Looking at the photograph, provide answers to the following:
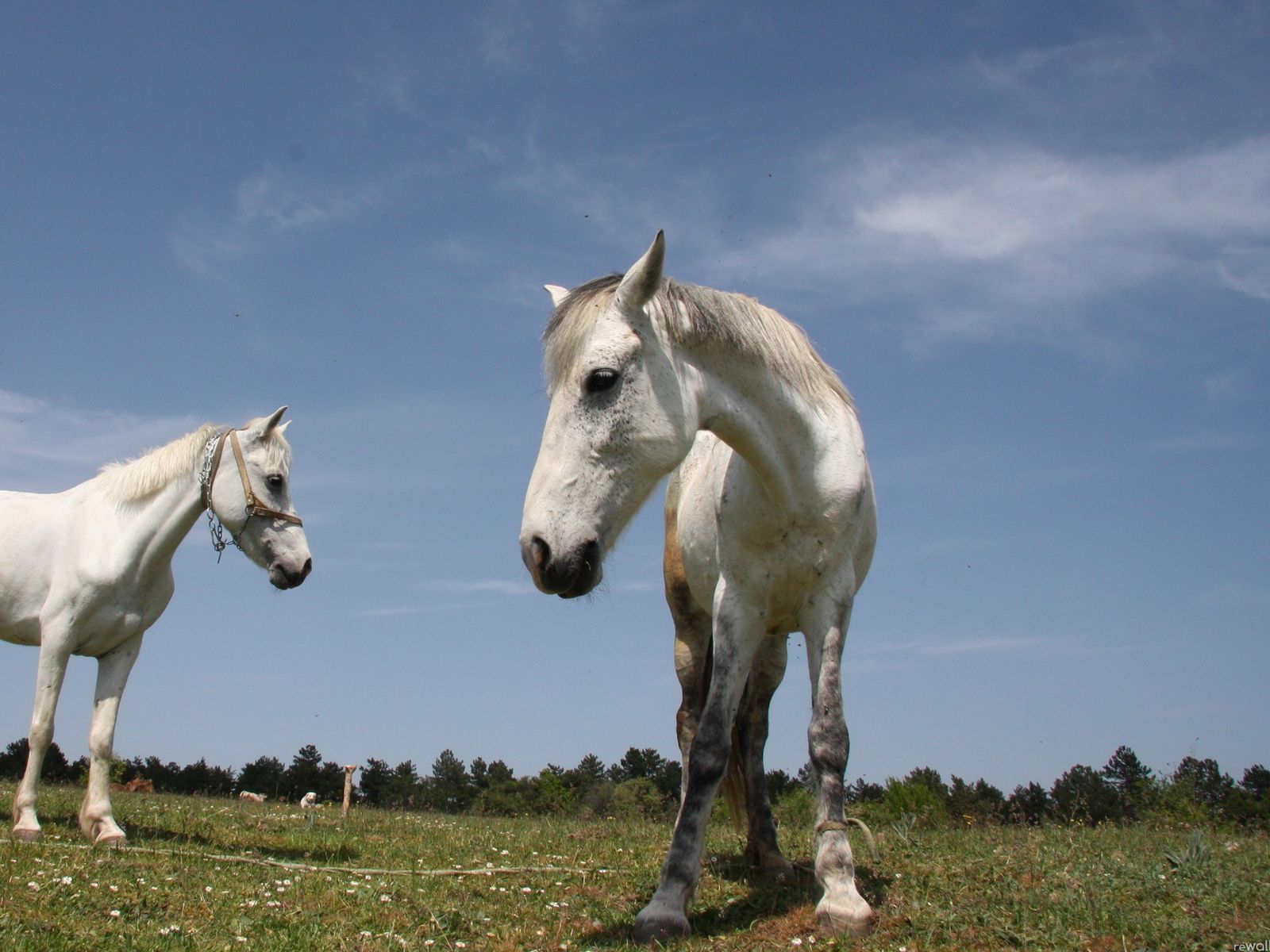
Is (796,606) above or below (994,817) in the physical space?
above

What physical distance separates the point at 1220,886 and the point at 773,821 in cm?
218

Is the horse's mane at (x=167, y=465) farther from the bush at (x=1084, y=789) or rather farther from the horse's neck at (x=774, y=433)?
the bush at (x=1084, y=789)

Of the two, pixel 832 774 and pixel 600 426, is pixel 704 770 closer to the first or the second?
pixel 832 774

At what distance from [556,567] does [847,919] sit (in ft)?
6.04

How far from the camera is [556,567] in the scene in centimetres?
377

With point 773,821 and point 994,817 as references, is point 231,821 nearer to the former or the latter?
point 773,821

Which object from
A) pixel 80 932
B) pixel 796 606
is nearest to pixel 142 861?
pixel 80 932

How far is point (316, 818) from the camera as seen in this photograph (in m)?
9.70

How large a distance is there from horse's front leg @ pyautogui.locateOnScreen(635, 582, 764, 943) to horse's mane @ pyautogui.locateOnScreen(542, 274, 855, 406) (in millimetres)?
1117

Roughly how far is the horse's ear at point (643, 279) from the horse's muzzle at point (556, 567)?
3.72 ft

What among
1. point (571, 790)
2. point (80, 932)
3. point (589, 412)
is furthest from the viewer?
point (571, 790)

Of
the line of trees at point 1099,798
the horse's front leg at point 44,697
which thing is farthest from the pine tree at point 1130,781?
the horse's front leg at point 44,697

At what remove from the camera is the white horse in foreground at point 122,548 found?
23.2 ft

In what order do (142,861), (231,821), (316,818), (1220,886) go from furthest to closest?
(316,818) → (231,821) → (142,861) → (1220,886)
